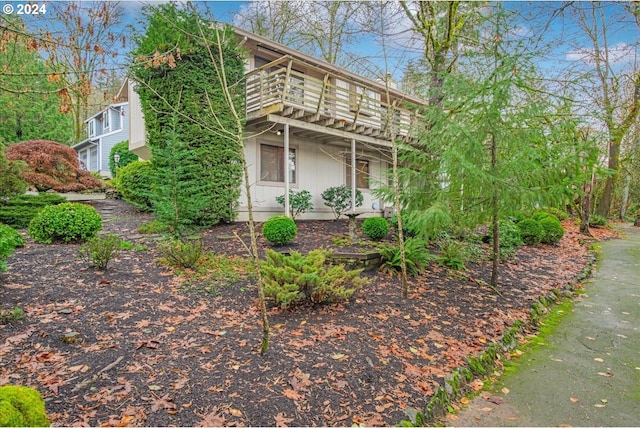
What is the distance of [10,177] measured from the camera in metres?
8.43

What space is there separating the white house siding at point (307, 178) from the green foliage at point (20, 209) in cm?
494

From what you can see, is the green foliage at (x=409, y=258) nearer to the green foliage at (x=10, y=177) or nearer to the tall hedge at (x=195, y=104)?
the tall hedge at (x=195, y=104)

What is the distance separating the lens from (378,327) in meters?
4.41

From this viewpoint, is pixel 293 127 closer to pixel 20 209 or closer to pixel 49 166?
pixel 20 209

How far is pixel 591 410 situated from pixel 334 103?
12.1 m

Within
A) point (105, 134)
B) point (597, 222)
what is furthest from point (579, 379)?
point (105, 134)

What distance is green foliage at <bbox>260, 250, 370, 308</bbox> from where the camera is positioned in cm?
453

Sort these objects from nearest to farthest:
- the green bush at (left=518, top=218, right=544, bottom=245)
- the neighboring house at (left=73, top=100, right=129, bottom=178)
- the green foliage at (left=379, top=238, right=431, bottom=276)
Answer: the green foliage at (left=379, top=238, right=431, bottom=276) → the green bush at (left=518, top=218, right=544, bottom=245) → the neighboring house at (left=73, top=100, right=129, bottom=178)

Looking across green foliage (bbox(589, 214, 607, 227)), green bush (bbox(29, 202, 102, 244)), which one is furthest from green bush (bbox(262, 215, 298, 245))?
green foliage (bbox(589, 214, 607, 227))

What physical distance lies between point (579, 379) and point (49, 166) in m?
15.1

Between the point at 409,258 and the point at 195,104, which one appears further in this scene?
the point at 195,104

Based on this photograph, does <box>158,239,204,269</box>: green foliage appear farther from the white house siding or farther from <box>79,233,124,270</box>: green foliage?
the white house siding

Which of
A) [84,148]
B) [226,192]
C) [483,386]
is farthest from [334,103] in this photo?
[84,148]

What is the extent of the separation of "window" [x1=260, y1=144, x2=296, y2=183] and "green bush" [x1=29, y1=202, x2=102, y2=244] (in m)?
5.51
